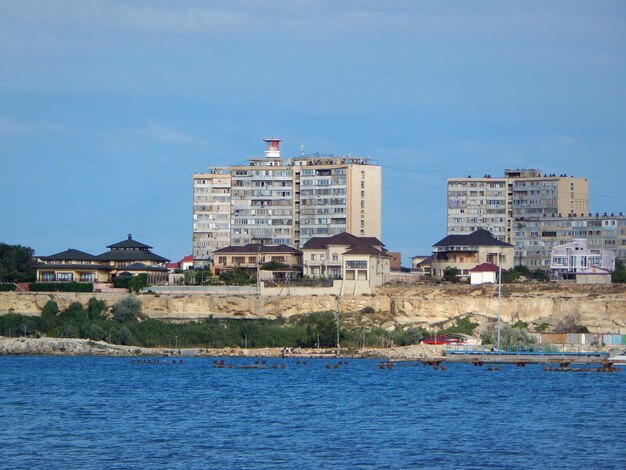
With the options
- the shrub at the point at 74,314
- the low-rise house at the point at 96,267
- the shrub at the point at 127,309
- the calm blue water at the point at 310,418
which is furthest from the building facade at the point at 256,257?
the calm blue water at the point at 310,418

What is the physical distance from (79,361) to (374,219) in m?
57.4

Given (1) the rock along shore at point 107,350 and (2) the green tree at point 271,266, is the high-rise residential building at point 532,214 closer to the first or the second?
(2) the green tree at point 271,266

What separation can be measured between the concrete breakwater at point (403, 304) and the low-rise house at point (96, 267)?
1168cm

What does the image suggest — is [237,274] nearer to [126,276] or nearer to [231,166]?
[126,276]

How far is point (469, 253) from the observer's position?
140 meters

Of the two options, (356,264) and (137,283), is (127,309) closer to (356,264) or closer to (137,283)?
(137,283)

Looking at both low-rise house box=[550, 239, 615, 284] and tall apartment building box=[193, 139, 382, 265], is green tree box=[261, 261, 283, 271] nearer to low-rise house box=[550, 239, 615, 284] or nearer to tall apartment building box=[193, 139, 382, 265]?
tall apartment building box=[193, 139, 382, 265]

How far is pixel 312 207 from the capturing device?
150500 mm

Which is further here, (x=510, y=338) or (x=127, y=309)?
(x=127, y=309)

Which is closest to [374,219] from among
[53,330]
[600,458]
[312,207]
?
[312,207]

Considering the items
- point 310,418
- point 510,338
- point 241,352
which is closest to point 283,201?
point 241,352

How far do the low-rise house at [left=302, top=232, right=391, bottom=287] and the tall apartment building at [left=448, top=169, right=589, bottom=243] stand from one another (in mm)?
29733

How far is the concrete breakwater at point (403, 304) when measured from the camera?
114 metres

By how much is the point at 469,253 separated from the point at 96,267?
131ft
